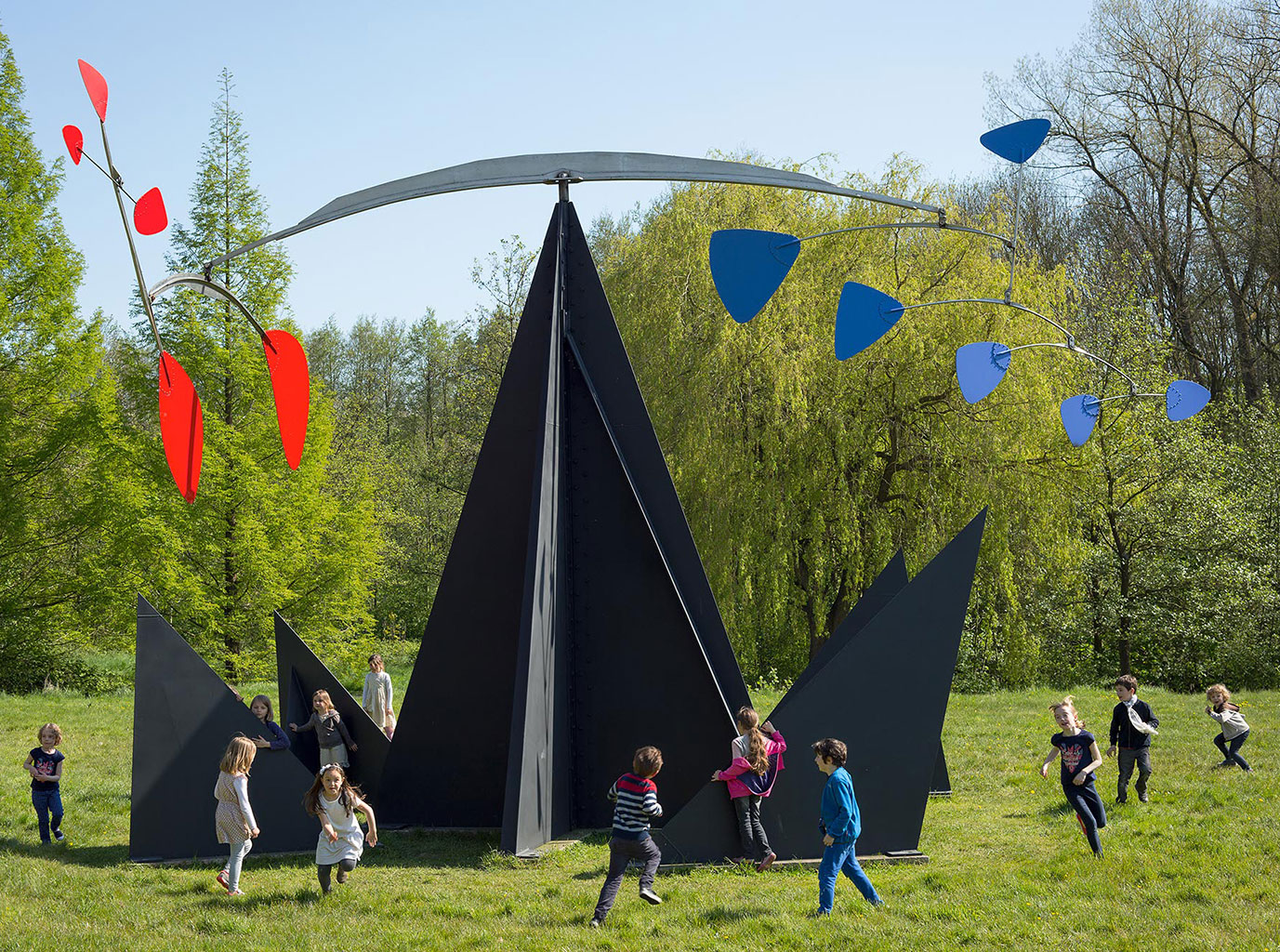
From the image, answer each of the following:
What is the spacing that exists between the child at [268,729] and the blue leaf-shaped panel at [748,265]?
452 centimetres

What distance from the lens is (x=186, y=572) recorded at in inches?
729

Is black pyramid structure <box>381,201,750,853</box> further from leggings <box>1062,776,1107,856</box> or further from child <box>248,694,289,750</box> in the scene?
leggings <box>1062,776,1107,856</box>

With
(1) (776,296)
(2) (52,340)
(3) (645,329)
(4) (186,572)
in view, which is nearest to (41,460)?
(2) (52,340)

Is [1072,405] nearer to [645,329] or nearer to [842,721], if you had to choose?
[842,721]

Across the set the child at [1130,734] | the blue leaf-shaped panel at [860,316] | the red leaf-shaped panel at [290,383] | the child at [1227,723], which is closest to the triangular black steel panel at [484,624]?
the red leaf-shaped panel at [290,383]

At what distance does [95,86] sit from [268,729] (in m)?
4.49

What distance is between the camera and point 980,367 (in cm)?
966

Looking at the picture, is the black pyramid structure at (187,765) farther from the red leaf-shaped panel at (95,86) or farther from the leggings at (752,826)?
the red leaf-shaped panel at (95,86)

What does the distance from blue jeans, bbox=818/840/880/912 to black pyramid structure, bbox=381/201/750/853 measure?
2129mm

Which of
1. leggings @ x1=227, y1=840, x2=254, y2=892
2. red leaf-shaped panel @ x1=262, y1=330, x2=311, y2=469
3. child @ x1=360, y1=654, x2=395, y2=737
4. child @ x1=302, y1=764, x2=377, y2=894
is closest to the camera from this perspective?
child @ x1=302, y1=764, x2=377, y2=894

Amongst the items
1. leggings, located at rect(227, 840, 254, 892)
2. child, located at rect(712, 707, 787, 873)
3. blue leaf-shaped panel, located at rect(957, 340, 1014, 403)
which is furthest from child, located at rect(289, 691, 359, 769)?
blue leaf-shaped panel, located at rect(957, 340, 1014, 403)

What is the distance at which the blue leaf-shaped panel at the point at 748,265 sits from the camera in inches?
316

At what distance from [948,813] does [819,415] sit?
27.6 ft

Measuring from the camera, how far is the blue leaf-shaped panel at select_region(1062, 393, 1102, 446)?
994cm
